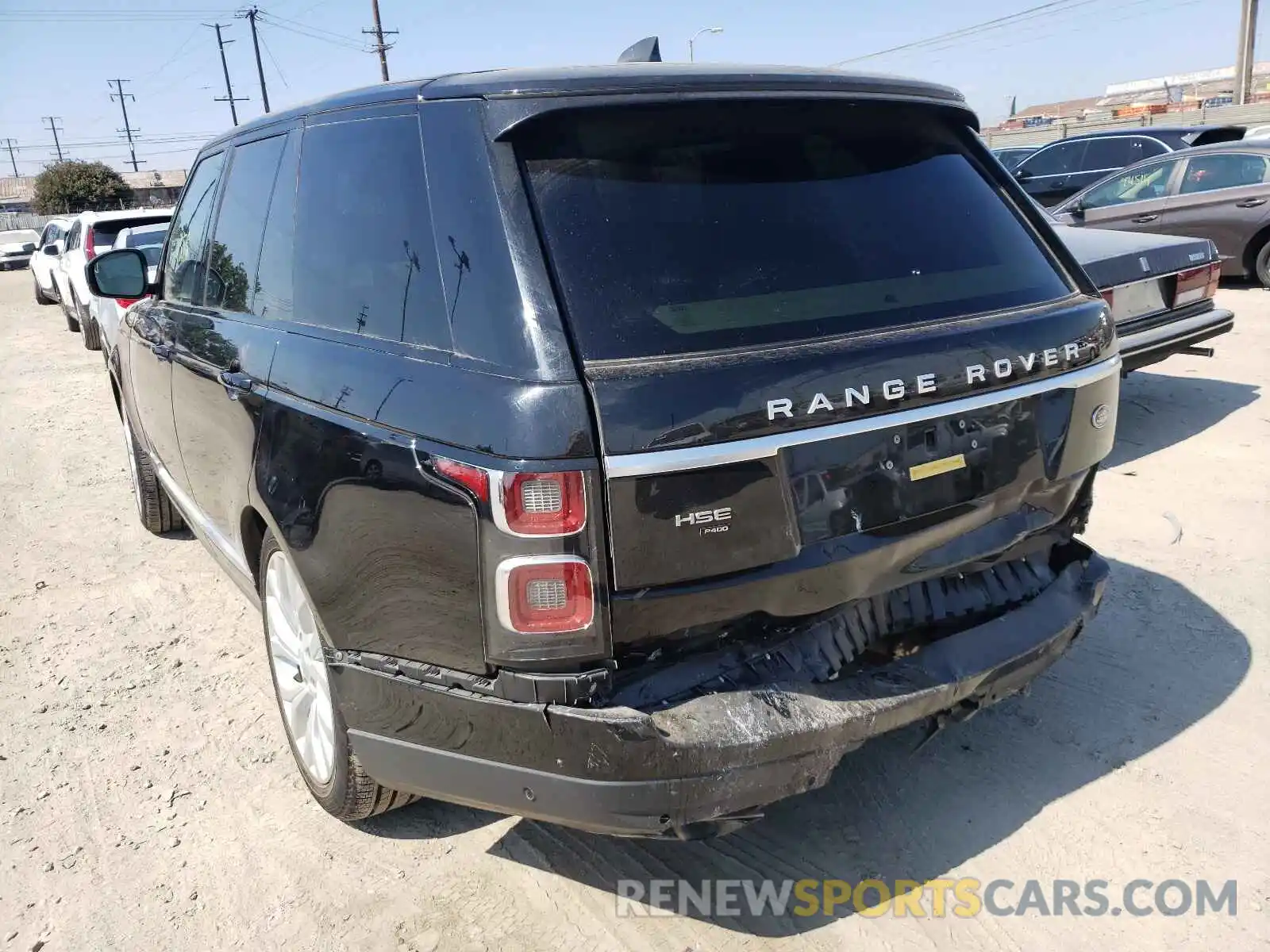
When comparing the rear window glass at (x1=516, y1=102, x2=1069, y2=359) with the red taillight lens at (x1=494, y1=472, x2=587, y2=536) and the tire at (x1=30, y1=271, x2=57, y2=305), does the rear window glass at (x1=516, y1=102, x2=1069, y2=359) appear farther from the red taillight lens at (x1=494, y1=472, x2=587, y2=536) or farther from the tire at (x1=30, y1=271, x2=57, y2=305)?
the tire at (x1=30, y1=271, x2=57, y2=305)

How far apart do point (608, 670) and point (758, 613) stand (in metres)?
0.36

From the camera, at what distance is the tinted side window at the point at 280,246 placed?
294 cm

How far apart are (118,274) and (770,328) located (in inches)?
137

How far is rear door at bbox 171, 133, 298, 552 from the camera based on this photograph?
2924 millimetres

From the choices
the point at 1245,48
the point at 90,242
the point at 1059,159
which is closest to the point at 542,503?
the point at 90,242

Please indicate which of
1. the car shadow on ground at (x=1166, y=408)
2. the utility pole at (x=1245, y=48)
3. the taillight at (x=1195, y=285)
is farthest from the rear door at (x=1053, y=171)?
the utility pole at (x=1245, y=48)

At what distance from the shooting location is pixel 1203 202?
9.99 meters

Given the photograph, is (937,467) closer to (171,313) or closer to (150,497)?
(171,313)

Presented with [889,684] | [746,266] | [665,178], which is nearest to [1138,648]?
[889,684]

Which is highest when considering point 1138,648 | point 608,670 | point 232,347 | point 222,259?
point 222,259

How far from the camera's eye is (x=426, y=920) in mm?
2500

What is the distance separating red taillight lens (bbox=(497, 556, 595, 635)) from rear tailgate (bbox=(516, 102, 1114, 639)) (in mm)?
83

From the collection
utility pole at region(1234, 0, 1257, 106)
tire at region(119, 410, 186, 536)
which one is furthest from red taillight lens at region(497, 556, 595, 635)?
utility pole at region(1234, 0, 1257, 106)

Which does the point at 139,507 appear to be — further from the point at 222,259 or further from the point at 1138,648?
the point at 1138,648
